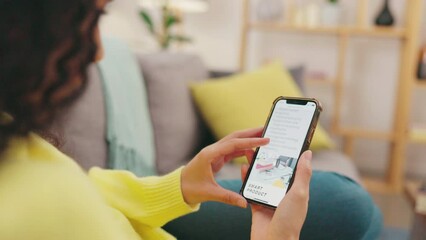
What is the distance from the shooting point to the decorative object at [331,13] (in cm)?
251

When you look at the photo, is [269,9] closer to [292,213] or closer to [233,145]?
[233,145]

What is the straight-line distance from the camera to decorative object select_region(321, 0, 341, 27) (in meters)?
2.51

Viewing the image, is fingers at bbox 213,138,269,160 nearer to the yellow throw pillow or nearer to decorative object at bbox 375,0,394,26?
the yellow throw pillow

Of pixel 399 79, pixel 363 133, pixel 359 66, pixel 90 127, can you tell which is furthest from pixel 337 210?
pixel 359 66

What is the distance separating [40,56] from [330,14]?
2.32 meters

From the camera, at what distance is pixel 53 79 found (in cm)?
38

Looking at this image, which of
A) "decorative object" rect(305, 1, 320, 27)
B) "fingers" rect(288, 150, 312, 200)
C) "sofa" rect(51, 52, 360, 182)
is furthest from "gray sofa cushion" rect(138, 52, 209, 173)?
"decorative object" rect(305, 1, 320, 27)

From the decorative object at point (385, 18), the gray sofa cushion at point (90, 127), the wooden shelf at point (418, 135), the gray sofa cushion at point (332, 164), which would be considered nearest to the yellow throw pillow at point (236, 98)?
the gray sofa cushion at point (332, 164)

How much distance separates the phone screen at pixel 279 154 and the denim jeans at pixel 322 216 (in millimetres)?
120

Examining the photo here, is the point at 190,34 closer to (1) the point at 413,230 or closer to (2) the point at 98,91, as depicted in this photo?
(2) the point at 98,91

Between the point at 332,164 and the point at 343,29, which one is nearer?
the point at 332,164

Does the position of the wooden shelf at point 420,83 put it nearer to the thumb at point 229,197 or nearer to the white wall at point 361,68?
the white wall at point 361,68

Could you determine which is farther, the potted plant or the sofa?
the potted plant

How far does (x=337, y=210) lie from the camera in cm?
76
